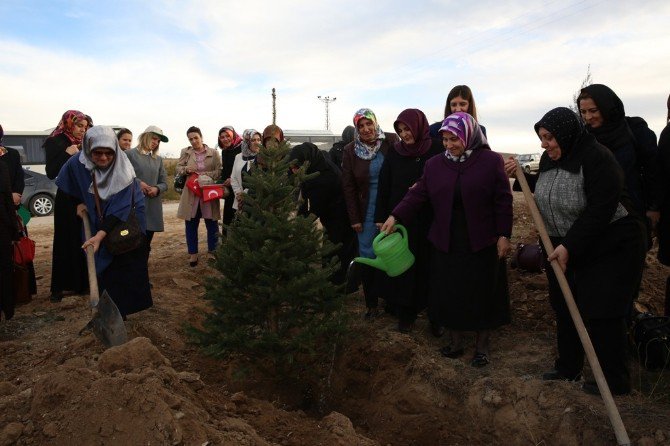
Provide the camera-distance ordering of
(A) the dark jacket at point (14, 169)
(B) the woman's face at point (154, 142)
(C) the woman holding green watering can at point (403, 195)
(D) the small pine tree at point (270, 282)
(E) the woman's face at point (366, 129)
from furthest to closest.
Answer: (B) the woman's face at point (154, 142), (A) the dark jacket at point (14, 169), (E) the woman's face at point (366, 129), (C) the woman holding green watering can at point (403, 195), (D) the small pine tree at point (270, 282)

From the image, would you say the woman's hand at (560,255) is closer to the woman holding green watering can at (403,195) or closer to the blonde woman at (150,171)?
the woman holding green watering can at (403,195)

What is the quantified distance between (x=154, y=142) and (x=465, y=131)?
4249 mm

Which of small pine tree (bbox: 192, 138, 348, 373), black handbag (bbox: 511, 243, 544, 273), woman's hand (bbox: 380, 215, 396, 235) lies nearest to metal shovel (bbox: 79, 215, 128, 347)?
small pine tree (bbox: 192, 138, 348, 373)

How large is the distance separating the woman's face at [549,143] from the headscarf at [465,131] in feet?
2.08

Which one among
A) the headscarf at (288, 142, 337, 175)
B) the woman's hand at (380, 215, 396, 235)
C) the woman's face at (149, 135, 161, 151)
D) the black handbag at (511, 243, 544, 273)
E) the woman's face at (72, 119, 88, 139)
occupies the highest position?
the woman's face at (72, 119, 88, 139)

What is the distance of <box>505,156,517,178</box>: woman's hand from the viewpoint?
12.1 feet

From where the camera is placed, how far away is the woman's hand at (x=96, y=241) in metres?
4.50

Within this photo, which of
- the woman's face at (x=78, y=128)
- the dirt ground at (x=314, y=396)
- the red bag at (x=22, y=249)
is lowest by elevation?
the dirt ground at (x=314, y=396)

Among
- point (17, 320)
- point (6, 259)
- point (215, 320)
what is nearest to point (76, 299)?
point (17, 320)

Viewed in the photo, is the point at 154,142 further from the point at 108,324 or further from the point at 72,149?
the point at 108,324

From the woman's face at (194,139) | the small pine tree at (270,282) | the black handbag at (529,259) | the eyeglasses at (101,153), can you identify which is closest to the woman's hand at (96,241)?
the eyeglasses at (101,153)

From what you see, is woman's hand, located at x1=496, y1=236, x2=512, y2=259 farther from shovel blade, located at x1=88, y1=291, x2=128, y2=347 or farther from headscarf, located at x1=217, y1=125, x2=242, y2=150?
headscarf, located at x1=217, y1=125, x2=242, y2=150

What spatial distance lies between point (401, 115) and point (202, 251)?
5.20m

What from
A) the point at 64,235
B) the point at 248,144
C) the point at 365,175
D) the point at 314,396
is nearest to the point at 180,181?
the point at 248,144
